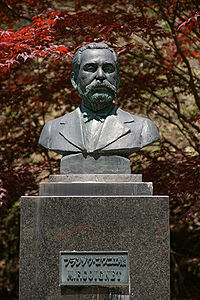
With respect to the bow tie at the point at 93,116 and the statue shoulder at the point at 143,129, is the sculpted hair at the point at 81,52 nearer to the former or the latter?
the bow tie at the point at 93,116

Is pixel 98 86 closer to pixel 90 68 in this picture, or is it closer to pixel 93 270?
pixel 90 68

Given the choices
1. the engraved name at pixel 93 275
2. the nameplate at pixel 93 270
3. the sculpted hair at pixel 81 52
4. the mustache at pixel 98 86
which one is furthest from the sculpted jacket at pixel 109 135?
the engraved name at pixel 93 275

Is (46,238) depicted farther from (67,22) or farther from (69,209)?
(67,22)

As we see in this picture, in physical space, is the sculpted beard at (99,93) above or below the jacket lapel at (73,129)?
above

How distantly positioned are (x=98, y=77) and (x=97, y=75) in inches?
1.0

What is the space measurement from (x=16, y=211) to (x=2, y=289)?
1411 mm

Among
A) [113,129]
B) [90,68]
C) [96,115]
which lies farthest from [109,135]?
[90,68]

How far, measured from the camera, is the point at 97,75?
4172 mm

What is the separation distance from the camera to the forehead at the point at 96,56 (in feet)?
13.8

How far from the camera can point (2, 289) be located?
8.32m

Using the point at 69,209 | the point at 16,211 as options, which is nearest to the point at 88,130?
the point at 69,209

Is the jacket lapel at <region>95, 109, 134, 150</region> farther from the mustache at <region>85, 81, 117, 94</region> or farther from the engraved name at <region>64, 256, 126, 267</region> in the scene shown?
the engraved name at <region>64, 256, 126, 267</region>

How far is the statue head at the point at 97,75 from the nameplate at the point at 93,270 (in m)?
1.36

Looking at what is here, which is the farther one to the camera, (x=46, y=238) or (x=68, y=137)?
(x=68, y=137)
